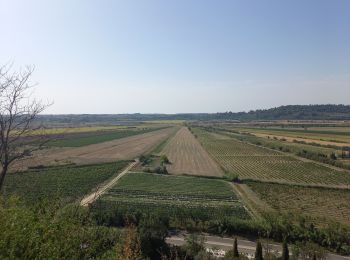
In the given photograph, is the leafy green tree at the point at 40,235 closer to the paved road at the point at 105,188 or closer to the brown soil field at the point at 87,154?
the paved road at the point at 105,188

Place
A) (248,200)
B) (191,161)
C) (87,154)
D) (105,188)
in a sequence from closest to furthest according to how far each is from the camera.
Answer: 1. (248,200)
2. (105,188)
3. (191,161)
4. (87,154)

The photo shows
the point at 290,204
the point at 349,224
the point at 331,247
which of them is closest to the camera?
the point at 331,247

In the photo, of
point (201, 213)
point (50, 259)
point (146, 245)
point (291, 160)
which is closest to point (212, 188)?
point (201, 213)

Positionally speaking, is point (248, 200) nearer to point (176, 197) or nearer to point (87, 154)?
point (176, 197)

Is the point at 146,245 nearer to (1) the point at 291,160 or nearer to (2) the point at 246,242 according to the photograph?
(2) the point at 246,242

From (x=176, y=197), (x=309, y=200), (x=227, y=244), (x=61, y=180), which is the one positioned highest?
(x=61, y=180)

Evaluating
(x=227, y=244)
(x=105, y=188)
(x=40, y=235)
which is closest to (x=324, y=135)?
(x=105, y=188)

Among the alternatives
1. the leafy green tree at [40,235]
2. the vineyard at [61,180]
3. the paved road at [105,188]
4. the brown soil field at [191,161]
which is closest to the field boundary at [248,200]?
the brown soil field at [191,161]
